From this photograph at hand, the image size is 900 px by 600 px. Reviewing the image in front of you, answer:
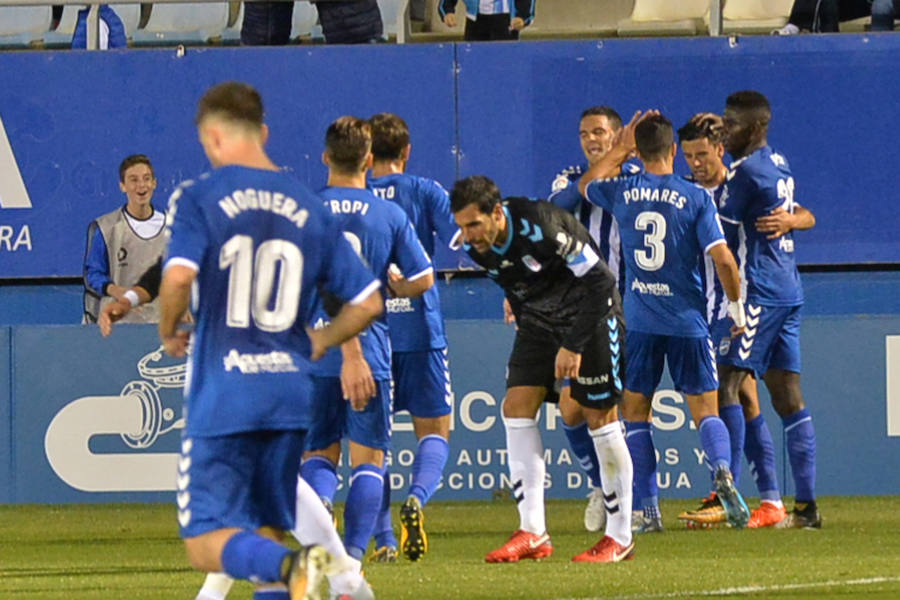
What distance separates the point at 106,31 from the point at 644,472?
20.4 feet

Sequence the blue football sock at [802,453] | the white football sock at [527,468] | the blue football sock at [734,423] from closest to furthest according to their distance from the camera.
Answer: the white football sock at [527,468], the blue football sock at [802,453], the blue football sock at [734,423]

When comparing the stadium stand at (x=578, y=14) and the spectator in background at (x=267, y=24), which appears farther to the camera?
the stadium stand at (x=578, y=14)

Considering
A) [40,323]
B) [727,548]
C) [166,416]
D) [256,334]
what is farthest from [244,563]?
[40,323]

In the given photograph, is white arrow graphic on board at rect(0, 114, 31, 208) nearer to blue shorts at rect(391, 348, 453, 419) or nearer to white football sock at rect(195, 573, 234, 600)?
blue shorts at rect(391, 348, 453, 419)

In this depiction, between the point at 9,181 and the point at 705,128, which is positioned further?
the point at 9,181

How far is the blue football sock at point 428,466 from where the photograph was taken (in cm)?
870

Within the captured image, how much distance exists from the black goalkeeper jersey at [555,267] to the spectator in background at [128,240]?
4584 mm

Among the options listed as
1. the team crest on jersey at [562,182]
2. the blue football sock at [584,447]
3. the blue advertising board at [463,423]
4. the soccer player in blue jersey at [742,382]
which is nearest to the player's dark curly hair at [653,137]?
the team crest on jersey at [562,182]

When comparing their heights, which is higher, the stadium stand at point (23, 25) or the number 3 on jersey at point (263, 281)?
the stadium stand at point (23, 25)

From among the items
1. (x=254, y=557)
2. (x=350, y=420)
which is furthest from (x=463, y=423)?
(x=254, y=557)

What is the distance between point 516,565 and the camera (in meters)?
8.41

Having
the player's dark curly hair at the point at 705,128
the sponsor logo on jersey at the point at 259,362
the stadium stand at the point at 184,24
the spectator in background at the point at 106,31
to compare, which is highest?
the stadium stand at the point at 184,24

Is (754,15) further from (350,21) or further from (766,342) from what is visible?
(766,342)

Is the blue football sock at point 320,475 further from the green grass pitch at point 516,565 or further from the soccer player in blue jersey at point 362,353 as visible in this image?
the green grass pitch at point 516,565
